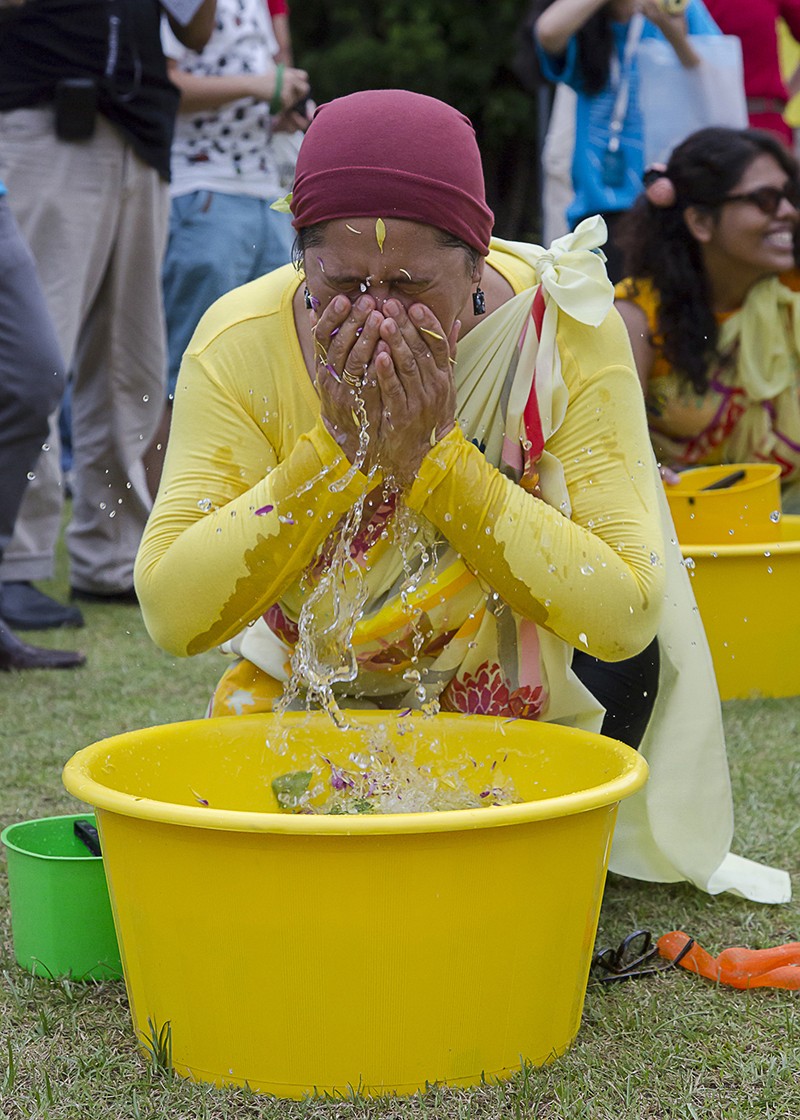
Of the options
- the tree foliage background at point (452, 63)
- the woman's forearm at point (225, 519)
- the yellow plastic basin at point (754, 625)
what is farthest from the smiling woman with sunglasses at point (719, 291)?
the tree foliage background at point (452, 63)

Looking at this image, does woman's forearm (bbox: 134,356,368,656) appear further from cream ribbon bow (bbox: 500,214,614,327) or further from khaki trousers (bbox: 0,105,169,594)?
khaki trousers (bbox: 0,105,169,594)

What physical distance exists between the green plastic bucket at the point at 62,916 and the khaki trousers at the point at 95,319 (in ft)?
6.94

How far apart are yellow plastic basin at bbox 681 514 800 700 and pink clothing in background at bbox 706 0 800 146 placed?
2235mm

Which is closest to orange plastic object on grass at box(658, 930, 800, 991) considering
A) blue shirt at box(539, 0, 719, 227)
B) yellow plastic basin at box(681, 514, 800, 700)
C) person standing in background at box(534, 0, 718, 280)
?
yellow plastic basin at box(681, 514, 800, 700)

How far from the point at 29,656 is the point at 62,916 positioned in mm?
1784

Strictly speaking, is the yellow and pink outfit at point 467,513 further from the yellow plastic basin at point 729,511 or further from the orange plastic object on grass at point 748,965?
the yellow plastic basin at point 729,511

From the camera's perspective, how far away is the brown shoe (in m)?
3.66

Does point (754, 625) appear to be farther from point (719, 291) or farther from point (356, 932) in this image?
point (356, 932)

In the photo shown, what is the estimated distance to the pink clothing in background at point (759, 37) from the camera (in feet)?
16.9

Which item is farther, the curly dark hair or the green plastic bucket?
the curly dark hair

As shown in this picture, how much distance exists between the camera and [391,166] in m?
1.80

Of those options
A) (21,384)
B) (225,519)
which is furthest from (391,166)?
(21,384)

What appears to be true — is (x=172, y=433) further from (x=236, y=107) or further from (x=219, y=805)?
(x=236, y=107)

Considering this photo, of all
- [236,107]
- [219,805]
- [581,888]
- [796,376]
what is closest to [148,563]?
[219,805]
